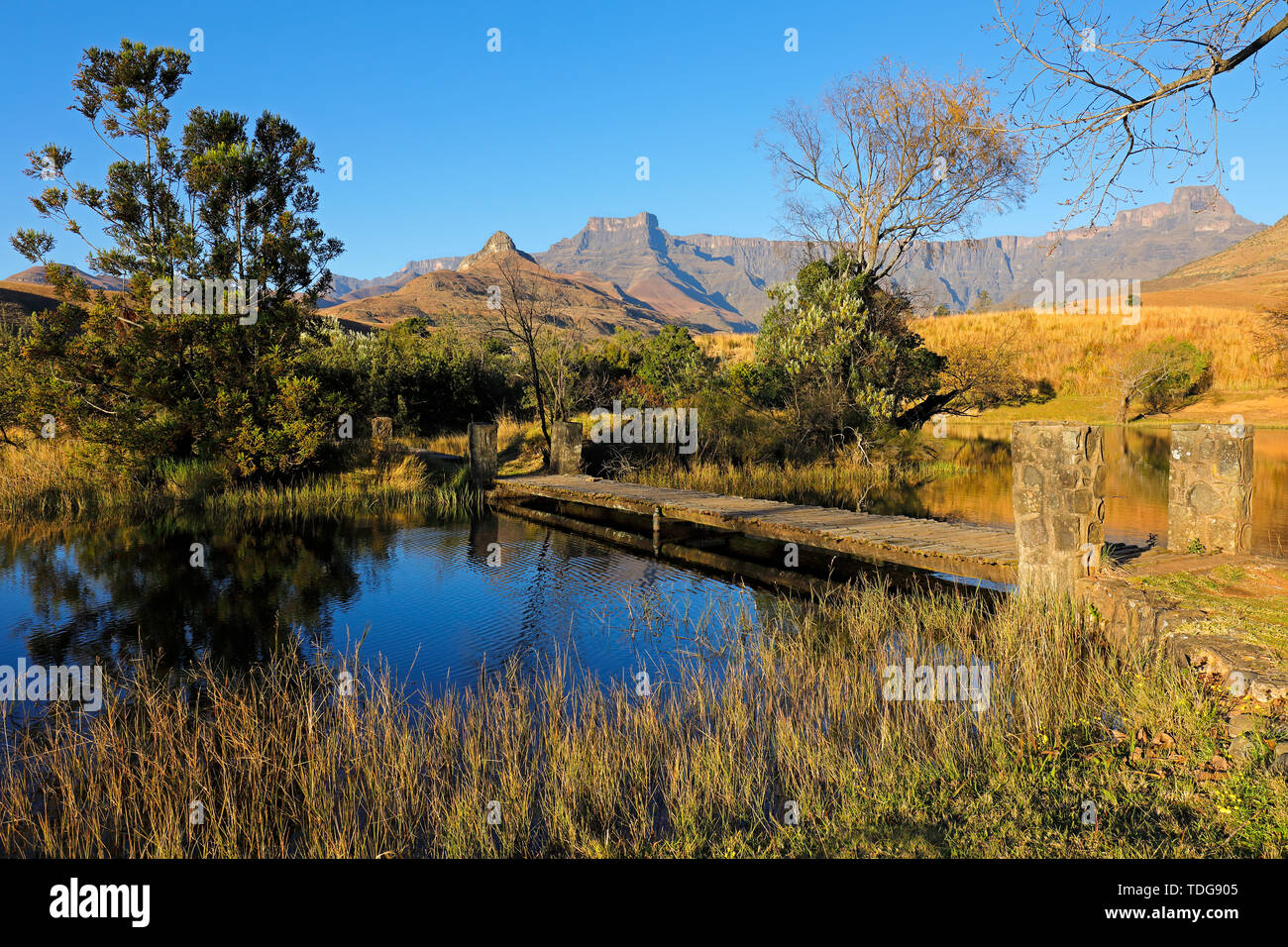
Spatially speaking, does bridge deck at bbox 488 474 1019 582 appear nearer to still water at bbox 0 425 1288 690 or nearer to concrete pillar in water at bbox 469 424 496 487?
still water at bbox 0 425 1288 690

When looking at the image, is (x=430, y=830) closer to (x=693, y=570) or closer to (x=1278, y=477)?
(x=693, y=570)

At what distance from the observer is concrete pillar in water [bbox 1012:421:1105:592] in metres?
6.38

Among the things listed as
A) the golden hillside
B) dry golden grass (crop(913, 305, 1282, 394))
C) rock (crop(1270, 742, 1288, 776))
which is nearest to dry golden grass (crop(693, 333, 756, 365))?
dry golden grass (crop(913, 305, 1282, 394))

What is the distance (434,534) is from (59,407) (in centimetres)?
768

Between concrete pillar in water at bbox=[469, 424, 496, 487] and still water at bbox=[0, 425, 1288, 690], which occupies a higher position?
Answer: concrete pillar in water at bbox=[469, 424, 496, 487]

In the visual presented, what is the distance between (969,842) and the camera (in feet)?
10.5

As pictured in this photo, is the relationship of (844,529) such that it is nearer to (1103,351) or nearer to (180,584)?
(180,584)

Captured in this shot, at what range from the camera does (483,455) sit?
1689 centimetres

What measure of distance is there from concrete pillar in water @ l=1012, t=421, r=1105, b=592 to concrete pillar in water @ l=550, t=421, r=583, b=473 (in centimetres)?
1148

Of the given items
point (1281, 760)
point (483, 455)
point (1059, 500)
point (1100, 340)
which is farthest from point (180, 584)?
point (1100, 340)

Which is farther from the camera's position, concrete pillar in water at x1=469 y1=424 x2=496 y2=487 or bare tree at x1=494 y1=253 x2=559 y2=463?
bare tree at x1=494 y1=253 x2=559 y2=463

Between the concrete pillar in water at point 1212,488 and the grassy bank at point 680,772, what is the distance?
196 centimetres

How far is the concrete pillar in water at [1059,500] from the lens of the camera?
Answer: 638 cm

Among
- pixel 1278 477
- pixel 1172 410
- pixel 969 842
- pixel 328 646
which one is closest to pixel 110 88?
pixel 328 646
